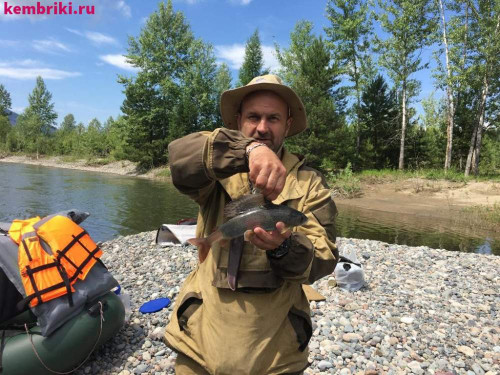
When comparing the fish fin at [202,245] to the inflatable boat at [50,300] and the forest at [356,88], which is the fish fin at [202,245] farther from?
the forest at [356,88]

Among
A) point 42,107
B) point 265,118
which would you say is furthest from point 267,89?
point 42,107

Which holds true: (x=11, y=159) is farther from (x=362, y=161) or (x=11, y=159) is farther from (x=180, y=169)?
(x=180, y=169)

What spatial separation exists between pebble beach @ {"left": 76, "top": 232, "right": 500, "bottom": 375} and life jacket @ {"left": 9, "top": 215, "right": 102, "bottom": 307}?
51.0 inches

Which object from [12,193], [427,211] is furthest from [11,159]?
[427,211]

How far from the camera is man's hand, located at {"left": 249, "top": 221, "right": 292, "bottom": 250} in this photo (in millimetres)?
1789

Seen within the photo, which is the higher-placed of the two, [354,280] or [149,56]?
[149,56]

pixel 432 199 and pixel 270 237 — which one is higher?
pixel 270 237

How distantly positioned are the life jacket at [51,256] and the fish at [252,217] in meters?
3.06

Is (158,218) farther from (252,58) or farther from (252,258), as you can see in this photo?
(252,58)

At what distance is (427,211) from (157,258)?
19884 millimetres

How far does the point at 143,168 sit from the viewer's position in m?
52.0

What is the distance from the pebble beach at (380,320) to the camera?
15.7 ft

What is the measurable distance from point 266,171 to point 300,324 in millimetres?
1038

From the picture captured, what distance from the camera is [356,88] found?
40.6 m
